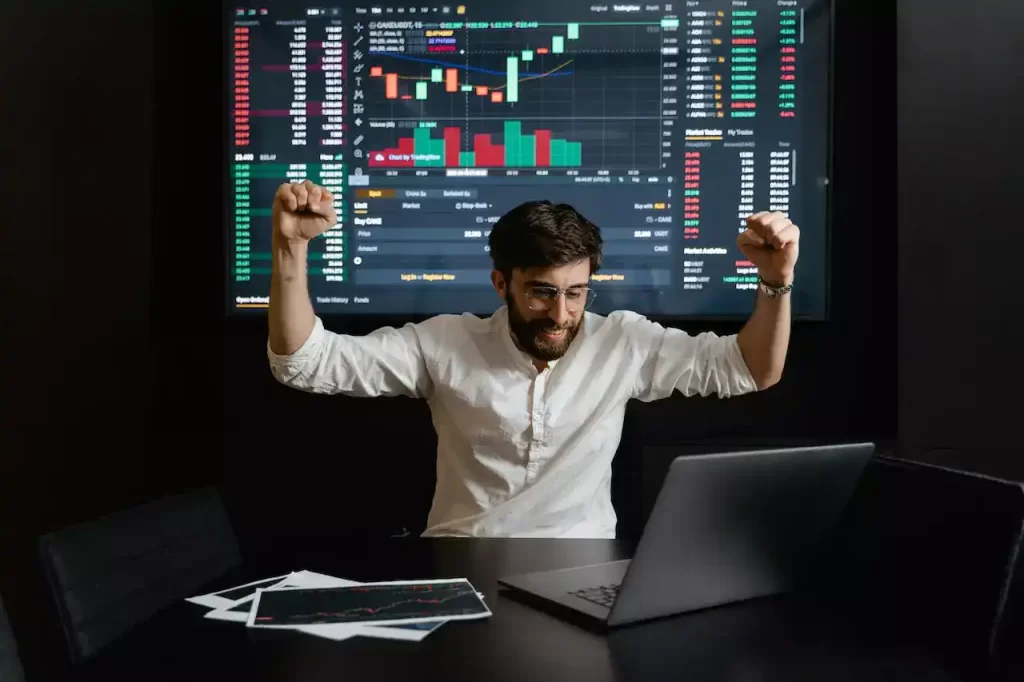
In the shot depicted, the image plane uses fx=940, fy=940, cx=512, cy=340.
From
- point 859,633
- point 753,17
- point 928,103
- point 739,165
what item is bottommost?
point 859,633

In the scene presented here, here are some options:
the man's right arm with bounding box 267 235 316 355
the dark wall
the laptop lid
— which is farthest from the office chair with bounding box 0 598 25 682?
the dark wall

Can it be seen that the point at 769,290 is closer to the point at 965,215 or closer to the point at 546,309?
the point at 546,309

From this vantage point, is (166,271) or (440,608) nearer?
(440,608)

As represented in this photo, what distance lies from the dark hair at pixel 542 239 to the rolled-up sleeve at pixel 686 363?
22 centimetres

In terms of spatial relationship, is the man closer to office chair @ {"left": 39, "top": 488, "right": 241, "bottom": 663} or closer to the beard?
the beard

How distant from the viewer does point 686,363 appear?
7.16 ft

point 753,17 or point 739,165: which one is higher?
point 753,17

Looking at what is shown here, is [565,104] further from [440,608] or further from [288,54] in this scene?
[440,608]

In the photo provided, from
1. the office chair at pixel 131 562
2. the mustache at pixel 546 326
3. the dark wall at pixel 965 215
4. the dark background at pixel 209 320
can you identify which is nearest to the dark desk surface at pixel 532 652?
the office chair at pixel 131 562

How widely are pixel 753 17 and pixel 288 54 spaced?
4.27 ft

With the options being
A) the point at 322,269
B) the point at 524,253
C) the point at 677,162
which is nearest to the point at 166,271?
the point at 322,269

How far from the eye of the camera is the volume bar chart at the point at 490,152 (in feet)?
8.64

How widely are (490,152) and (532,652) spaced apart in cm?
183

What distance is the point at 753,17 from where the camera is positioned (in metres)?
2.61
